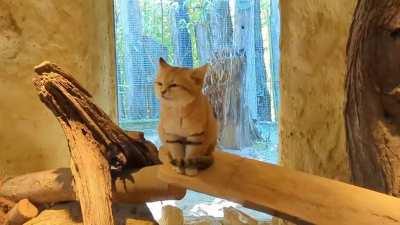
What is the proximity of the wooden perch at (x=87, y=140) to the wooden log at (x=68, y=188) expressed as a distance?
0.08 metres

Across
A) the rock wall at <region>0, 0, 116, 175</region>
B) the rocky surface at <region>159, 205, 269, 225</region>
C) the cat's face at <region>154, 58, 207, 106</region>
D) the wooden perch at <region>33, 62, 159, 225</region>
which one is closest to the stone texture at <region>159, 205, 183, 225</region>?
the rocky surface at <region>159, 205, 269, 225</region>

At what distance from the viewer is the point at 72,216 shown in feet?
6.19

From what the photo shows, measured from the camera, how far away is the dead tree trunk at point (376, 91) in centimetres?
143

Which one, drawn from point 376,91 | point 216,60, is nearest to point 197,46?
point 216,60

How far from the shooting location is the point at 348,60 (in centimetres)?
158

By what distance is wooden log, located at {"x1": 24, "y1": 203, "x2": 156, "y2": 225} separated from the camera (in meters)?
1.84

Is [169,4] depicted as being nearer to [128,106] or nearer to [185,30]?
[185,30]

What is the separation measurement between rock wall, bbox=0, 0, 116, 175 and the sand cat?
1.07 m

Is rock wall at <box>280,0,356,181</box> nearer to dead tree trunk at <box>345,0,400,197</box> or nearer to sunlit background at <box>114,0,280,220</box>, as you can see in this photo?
dead tree trunk at <box>345,0,400,197</box>

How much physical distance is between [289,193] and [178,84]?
0.40 metres

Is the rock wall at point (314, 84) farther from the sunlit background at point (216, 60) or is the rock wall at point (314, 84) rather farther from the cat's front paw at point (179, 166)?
the cat's front paw at point (179, 166)

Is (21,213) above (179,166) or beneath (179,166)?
beneath

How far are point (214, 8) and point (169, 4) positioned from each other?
28 centimetres

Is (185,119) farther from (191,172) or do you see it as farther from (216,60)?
(216,60)
